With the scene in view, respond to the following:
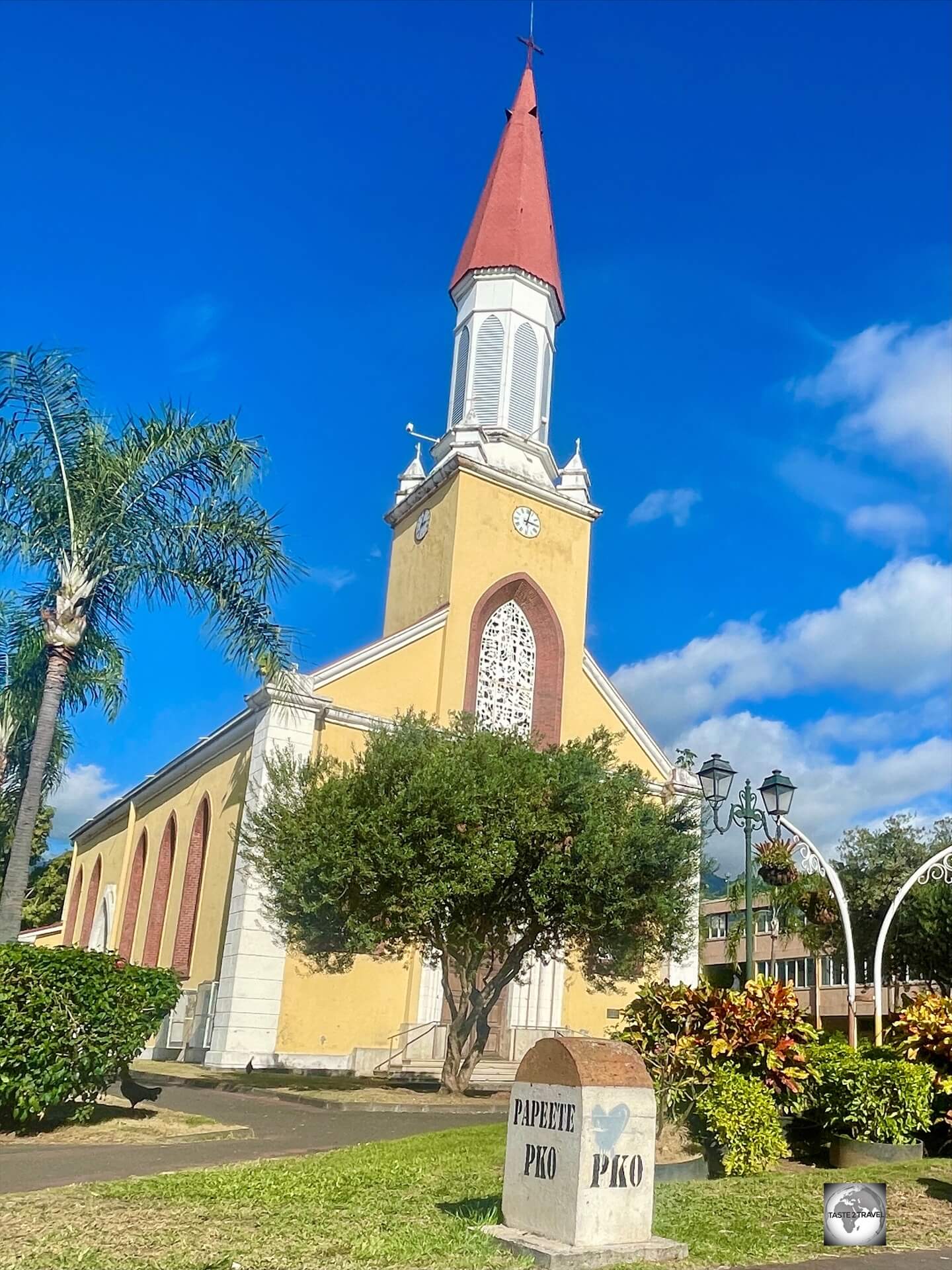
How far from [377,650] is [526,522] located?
5.63m

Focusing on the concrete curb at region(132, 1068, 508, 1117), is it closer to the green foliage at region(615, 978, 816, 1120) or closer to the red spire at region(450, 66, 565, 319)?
the green foliage at region(615, 978, 816, 1120)

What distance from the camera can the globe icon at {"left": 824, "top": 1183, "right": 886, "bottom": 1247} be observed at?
7.11 metres

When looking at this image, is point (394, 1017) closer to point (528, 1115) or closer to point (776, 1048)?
point (776, 1048)

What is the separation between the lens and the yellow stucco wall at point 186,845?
24.7 metres

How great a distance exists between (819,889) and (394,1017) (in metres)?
16.7

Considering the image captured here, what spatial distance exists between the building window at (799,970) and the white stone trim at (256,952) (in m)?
38.6

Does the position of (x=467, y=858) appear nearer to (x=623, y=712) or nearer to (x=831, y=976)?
(x=623, y=712)

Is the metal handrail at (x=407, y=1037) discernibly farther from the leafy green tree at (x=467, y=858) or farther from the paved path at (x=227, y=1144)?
the paved path at (x=227, y=1144)

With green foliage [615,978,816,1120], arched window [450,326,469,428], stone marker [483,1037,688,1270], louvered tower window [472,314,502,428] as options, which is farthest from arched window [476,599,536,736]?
stone marker [483,1037,688,1270]

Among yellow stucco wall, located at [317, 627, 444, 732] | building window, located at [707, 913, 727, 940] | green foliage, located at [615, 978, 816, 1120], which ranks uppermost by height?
yellow stucco wall, located at [317, 627, 444, 732]

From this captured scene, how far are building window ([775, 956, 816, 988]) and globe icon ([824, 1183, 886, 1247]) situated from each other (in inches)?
1939

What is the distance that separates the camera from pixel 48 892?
5316cm

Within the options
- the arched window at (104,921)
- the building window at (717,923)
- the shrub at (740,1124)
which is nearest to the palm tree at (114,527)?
the shrub at (740,1124)

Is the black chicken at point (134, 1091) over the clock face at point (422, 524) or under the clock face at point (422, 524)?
under
